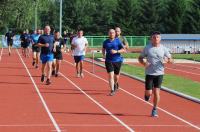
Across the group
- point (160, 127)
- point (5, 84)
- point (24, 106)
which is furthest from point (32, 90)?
point (160, 127)

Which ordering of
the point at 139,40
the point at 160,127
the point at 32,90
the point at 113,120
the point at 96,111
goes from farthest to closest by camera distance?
the point at 139,40 < the point at 32,90 < the point at 96,111 < the point at 113,120 < the point at 160,127

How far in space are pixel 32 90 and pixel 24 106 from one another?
387 centimetres

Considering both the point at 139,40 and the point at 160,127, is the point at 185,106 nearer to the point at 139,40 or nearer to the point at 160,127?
the point at 160,127

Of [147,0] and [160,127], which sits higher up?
[147,0]

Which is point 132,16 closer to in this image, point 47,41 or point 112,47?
point 47,41

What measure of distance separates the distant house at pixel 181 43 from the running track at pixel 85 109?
131 feet

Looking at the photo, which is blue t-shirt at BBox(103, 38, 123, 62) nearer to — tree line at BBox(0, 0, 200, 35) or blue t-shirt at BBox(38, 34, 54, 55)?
blue t-shirt at BBox(38, 34, 54, 55)

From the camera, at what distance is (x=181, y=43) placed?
62.5m

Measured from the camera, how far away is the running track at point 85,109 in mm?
12266

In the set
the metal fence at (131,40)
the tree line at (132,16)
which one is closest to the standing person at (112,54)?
the metal fence at (131,40)

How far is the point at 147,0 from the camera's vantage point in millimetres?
89188

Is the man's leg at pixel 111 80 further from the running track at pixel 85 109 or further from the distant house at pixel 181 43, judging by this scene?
the distant house at pixel 181 43

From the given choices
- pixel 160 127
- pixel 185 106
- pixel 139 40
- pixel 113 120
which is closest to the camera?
pixel 160 127

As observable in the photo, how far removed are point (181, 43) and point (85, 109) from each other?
159 feet
